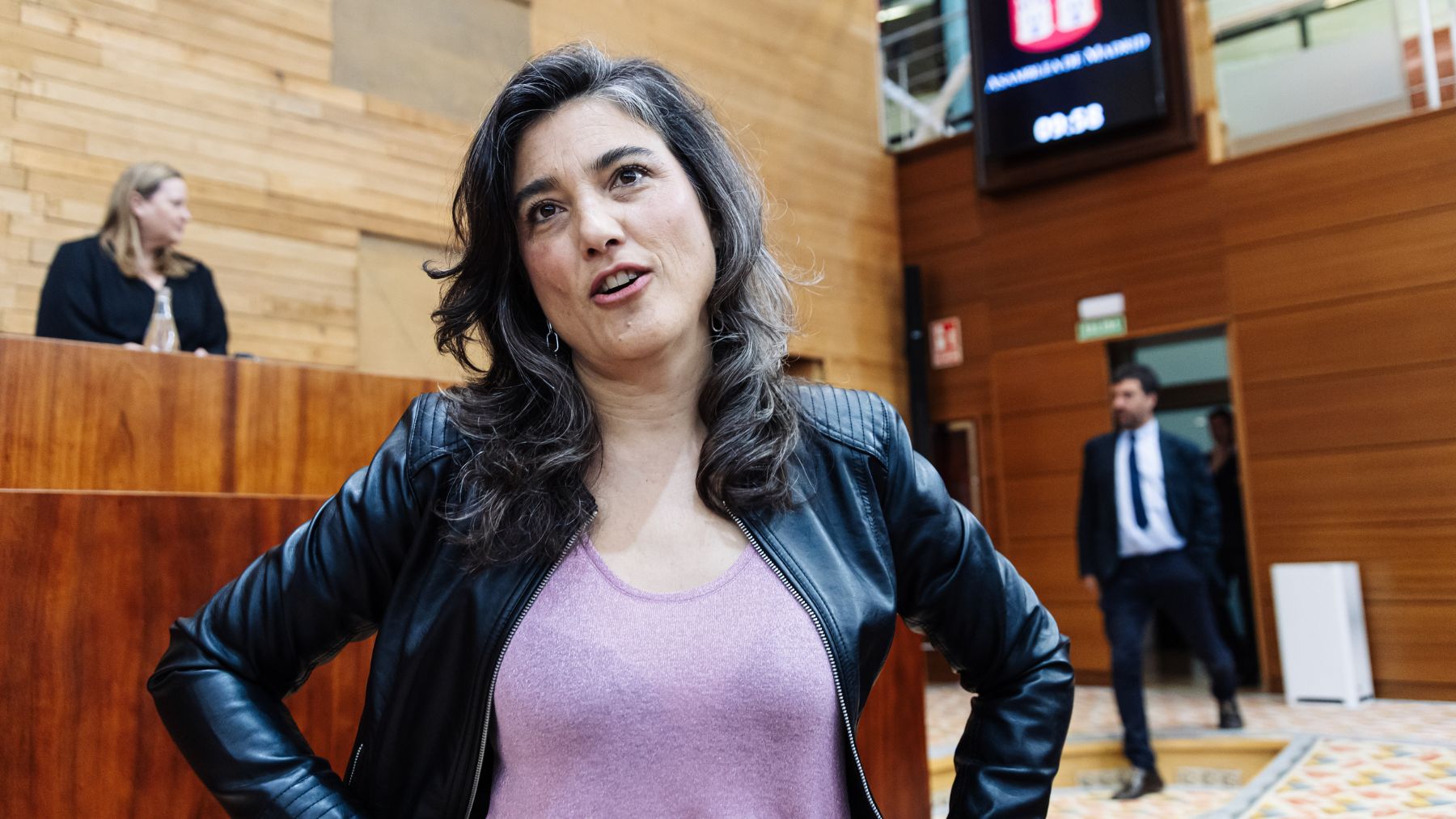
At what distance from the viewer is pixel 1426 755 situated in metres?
4.18

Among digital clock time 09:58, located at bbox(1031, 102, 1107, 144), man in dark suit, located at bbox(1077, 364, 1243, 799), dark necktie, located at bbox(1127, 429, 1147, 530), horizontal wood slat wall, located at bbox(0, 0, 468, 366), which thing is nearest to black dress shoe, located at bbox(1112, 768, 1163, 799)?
man in dark suit, located at bbox(1077, 364, 1243, 799)

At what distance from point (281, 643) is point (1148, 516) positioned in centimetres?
403

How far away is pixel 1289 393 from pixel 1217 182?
1295mm

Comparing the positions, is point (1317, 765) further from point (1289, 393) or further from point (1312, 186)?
point (1312, 186)

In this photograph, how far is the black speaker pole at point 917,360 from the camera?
7.55 m

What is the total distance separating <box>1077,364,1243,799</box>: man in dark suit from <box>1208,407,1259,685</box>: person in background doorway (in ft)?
6.34

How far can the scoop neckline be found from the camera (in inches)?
37.0

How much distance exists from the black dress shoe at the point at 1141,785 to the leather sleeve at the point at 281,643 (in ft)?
13.0

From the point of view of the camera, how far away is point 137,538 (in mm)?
1822

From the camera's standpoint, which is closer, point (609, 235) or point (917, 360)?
point (609, 235)

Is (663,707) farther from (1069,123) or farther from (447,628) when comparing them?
(1069,123)

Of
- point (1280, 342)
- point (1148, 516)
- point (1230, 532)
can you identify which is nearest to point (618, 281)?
point (1148, 516)

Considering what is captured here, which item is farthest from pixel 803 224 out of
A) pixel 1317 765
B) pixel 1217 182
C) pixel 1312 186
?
pixel 1317 765

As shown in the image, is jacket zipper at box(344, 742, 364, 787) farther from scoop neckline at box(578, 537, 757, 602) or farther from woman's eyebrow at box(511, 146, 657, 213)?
woman's eyebrow at box(511, 146, 657, 213)
